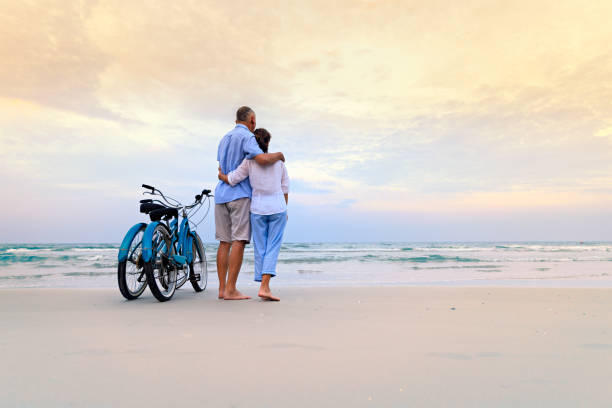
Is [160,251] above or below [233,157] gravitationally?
below

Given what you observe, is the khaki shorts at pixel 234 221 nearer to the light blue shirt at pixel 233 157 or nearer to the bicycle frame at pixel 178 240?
the light blue shirt at pixel 233 157

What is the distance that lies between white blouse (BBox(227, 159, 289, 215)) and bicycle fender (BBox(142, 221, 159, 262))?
2.86 ft

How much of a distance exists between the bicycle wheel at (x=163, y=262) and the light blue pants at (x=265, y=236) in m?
0.87

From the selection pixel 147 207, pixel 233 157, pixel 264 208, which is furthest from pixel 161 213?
pixel 264 208

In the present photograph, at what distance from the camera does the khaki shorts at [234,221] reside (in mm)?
3891

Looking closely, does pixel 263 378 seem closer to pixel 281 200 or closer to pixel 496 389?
pixel 496 389

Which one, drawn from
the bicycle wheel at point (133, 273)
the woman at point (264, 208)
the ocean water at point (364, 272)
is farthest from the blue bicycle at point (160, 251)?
the ocean water at point (364, 272)

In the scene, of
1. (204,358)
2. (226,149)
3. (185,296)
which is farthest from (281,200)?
(204,358)

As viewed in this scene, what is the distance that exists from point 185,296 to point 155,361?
2.41m

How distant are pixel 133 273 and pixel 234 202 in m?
1.19

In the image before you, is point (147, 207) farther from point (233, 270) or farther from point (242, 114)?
point (242, 114)

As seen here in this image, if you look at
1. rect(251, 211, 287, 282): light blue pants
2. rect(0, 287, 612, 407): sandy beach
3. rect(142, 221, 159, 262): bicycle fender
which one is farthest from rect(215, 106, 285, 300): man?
rect(142, 221, 159, 262): bicycle fender

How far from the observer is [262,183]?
12.6 feet

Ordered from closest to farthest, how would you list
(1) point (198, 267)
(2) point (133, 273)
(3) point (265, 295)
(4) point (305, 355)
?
(4) point (305, 355) → (3) point (265, 295) → (2) point (133, 273) → (1) point (198, 267)
